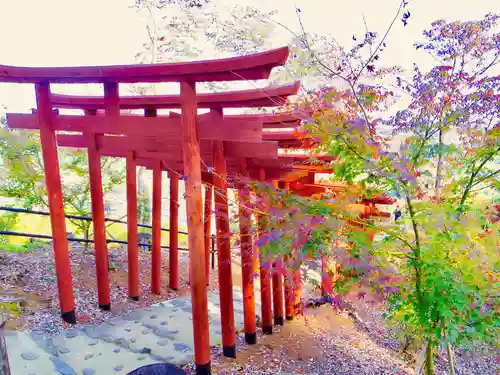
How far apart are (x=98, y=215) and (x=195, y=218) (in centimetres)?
273

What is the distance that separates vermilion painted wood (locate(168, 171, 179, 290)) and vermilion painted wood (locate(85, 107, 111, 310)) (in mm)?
1902

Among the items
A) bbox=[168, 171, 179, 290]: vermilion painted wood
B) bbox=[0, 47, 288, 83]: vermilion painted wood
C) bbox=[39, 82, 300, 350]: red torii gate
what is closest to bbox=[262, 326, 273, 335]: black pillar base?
bbox=[39, 82, 300, 350]: red torii gate

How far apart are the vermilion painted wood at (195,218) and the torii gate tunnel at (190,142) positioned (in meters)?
0.01

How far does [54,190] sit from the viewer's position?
5320 millimetres

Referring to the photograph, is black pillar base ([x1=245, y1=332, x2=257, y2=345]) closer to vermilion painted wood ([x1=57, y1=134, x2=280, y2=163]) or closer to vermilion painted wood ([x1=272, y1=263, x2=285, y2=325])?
vermilion painted wood ([x1=272, y1=263, x2=285, y2=325])

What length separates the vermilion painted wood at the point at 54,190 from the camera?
525 centimetres

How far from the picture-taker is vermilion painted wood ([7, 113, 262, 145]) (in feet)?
13.1

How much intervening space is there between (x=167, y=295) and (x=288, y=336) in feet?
9.81

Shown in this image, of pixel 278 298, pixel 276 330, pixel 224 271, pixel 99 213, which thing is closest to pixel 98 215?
pixel 99 213

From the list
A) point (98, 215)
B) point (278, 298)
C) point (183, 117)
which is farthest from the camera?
point (278, 298)

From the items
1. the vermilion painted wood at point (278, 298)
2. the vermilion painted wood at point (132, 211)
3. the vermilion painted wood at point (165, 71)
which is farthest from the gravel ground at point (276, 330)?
the vermilion painted wood at point (165, 71)

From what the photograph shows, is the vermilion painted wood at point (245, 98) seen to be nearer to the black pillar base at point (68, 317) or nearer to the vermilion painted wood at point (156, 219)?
the vermilion painted wood at point (156, 219)

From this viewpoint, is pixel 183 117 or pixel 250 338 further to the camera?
pixel 250 338

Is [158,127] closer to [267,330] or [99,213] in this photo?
[99,213]
